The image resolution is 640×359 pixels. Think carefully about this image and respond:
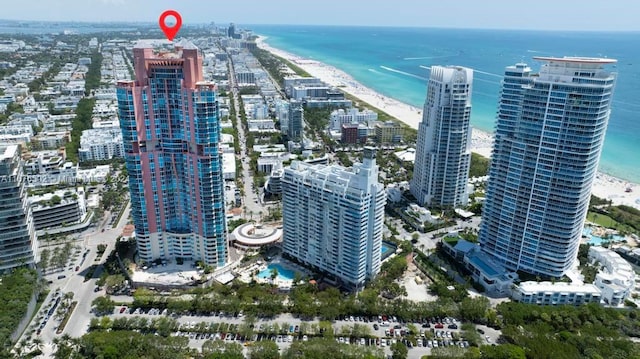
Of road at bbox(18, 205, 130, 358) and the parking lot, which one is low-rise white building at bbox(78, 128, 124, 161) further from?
the parking lot

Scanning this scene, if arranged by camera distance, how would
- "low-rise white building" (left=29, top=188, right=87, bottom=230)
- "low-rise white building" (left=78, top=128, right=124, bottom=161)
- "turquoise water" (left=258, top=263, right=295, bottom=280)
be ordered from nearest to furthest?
"turquoise water" (left=258, top=263, right=295, bottom=280) → "low-rise white building" (left=29, top=188, right=87, bottom=230) → "low-rise white building" (left=78, top=128, right=124, bottom=161)

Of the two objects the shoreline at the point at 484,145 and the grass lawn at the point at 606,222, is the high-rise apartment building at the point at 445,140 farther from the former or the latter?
the grass lawn at the point at 606,222

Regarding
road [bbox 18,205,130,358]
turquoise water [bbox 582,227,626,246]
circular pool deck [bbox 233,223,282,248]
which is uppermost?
circular pool deck [bbox 233,223,282,248]

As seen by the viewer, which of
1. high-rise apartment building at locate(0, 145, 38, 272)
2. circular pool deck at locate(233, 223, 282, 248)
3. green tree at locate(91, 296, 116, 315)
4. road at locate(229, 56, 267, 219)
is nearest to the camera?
green tree at locate(91, 296, 116, 315)

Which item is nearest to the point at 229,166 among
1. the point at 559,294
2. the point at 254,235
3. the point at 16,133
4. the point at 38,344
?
the point at 254,235

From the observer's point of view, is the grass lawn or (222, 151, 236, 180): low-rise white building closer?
the grass lawn

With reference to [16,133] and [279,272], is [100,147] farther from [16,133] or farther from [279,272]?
[279,272]

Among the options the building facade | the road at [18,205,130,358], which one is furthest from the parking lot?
the building facade

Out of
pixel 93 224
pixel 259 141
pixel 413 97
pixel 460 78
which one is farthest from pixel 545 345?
pixel 413 97
